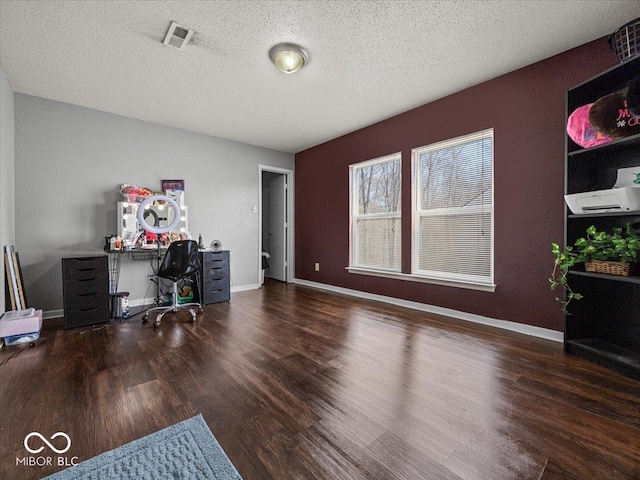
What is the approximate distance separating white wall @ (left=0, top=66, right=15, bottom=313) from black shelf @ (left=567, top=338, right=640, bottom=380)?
4836 millimetres

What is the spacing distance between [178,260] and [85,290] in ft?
3.01

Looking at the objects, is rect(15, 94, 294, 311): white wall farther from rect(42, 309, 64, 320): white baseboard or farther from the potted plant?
the potted plant

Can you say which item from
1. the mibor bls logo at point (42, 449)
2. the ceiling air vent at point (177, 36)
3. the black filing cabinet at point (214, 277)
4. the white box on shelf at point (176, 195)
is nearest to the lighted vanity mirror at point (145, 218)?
the white box on shelf at point (176, 195)

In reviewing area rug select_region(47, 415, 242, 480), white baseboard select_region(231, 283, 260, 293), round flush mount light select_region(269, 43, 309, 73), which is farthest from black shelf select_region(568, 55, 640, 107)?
white baseboard select_region(231, 283, 260, 293)

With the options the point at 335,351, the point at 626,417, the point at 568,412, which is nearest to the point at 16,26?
the point at 335,351

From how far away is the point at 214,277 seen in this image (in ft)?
12.3

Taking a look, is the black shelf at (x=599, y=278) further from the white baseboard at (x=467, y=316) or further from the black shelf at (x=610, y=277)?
the white baseboard at (x=467, y=316)

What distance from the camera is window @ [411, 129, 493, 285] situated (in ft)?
9.37

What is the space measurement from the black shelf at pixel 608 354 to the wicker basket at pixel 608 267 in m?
0.55

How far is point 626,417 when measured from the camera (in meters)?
1.36

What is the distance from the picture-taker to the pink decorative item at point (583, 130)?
1.95 metres

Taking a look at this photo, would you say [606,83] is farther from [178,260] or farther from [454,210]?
[178,260]

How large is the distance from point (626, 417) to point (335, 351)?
162cm

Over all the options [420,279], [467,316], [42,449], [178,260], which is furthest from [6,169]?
[467,316]
